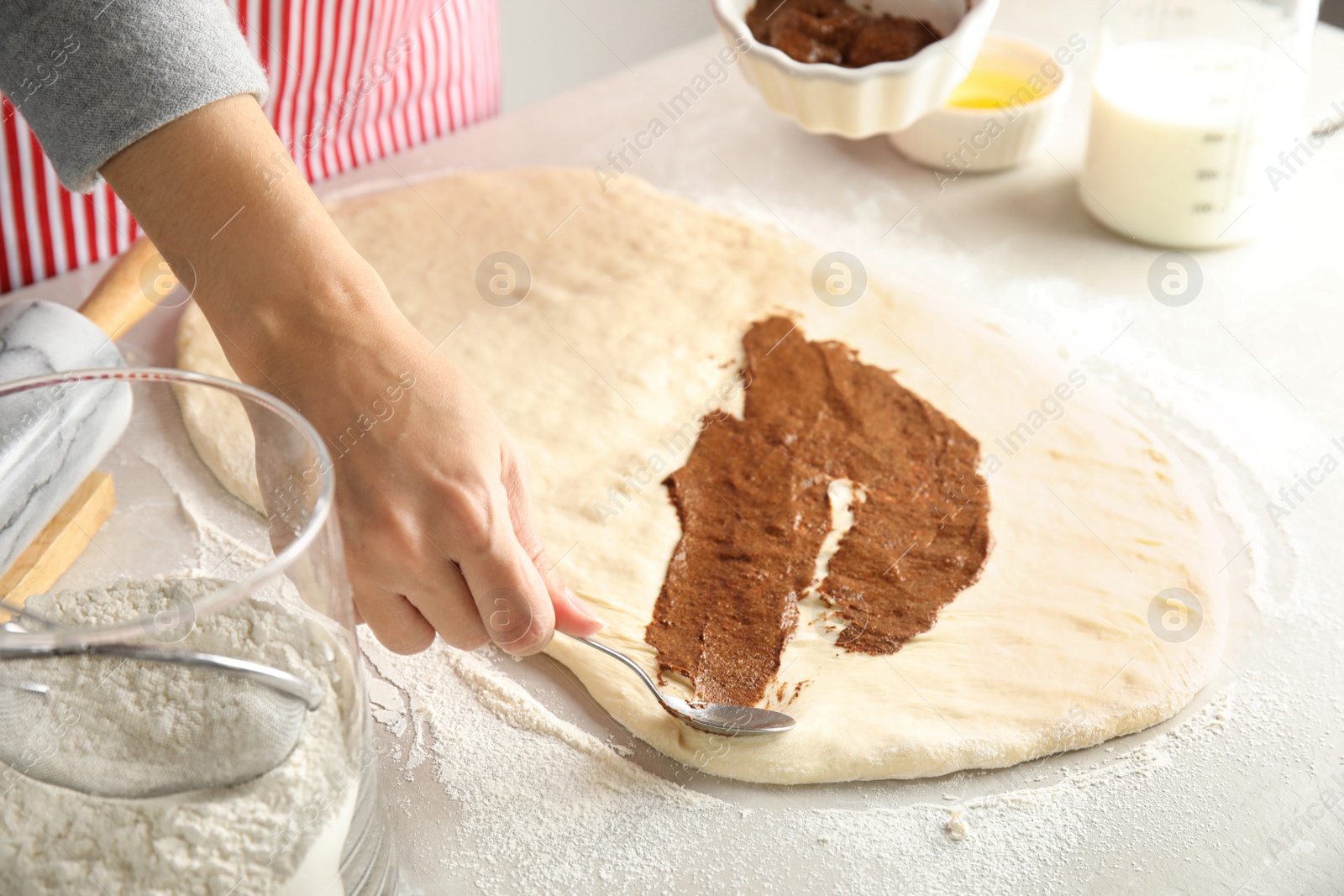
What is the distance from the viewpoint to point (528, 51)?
3.16 metres

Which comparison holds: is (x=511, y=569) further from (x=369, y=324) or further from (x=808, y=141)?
(x=808, y=141)

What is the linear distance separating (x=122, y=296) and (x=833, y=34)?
34.9 inches

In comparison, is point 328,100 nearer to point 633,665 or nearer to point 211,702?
point 633,665

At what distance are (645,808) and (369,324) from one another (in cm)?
46

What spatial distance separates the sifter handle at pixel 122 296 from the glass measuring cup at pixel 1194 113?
1275 mm

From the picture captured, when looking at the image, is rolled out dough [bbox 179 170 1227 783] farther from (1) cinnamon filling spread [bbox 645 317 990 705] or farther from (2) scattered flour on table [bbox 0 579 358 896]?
(2) scattered flour on table [bbox 0 579 358 896]

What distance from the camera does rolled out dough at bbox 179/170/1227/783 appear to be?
95 centimetres

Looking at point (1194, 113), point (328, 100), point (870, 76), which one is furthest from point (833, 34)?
point (328, 100)

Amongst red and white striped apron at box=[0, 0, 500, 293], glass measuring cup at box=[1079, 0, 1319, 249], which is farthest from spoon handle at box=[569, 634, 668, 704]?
glass measuring cup at box=[1079, 0, 1319, 249]

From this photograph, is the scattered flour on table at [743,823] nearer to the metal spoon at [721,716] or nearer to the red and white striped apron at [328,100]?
the metal spoon at [721,716]

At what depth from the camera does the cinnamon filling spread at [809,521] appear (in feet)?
3.37

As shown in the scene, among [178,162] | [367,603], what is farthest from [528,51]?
[367,603]

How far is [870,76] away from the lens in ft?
3.65

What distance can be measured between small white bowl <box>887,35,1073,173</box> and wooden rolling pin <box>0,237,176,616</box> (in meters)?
1.11
